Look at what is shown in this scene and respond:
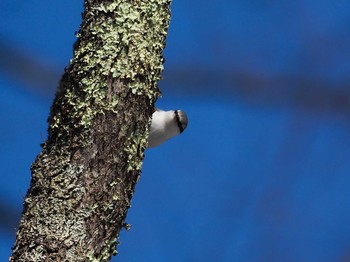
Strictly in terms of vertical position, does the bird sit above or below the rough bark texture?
above

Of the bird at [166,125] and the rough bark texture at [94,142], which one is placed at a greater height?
the bird at [166,125]

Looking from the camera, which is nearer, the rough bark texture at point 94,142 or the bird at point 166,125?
the rough bark texture at point 94,142

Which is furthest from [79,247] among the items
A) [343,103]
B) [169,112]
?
[169,112]

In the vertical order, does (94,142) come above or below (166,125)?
below

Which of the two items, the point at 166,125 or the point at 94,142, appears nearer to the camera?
the point at 94,142

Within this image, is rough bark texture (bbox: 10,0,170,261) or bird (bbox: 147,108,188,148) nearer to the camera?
rough bark texture (bbox: 10,0,170,261)
